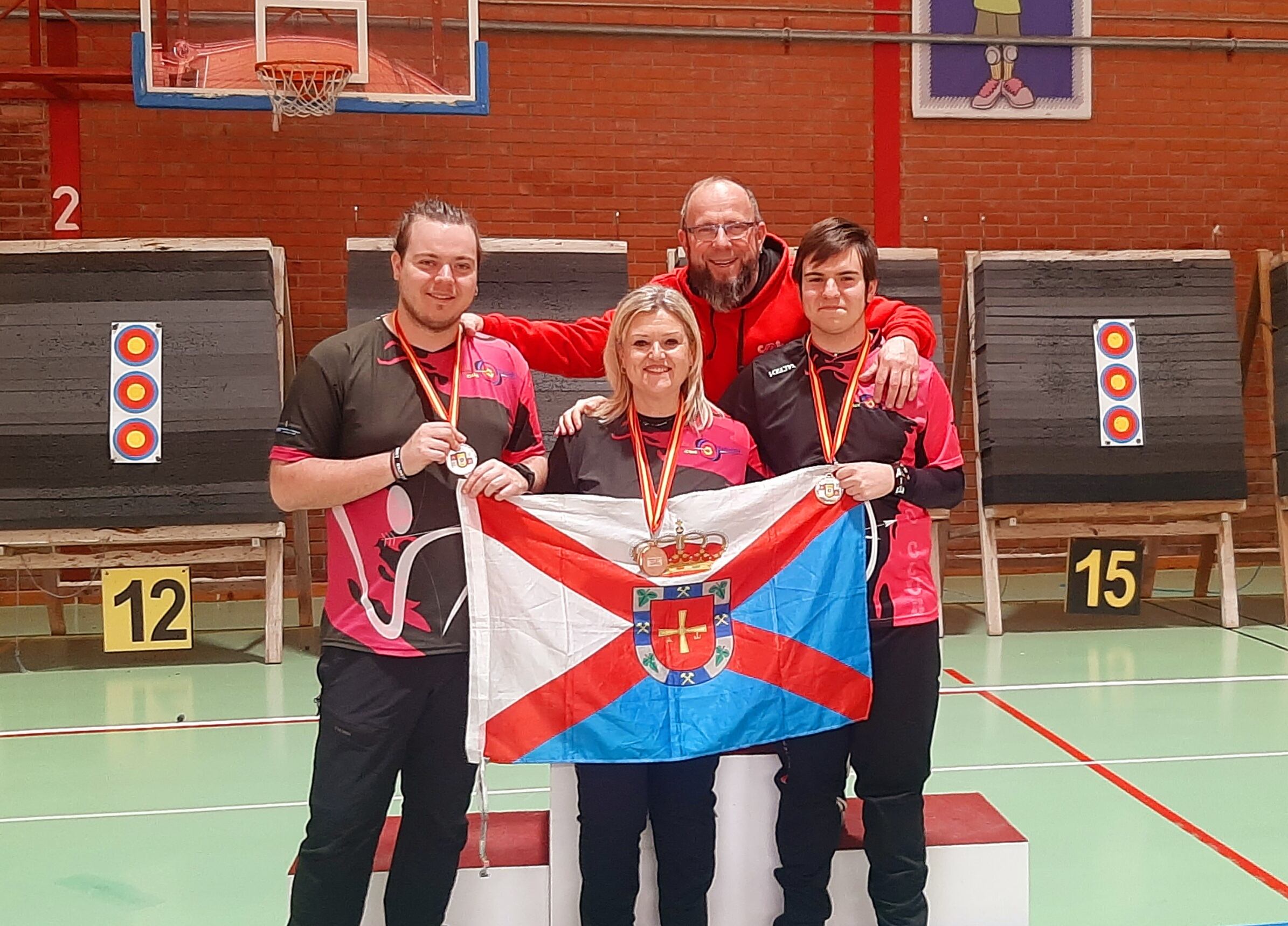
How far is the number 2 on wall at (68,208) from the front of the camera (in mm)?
6176

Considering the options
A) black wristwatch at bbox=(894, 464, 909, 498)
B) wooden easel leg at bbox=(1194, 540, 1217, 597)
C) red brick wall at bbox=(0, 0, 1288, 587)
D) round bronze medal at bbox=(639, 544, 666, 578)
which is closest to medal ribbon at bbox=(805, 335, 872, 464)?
black wristwatch at bbox=(894, 464, 909, 498)

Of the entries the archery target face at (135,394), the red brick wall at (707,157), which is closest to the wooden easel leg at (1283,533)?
the red brick wall at (707,157)

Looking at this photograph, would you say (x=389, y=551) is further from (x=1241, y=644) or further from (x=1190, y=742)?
(x=1241, y=644)

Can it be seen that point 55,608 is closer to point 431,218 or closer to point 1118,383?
point 431,218

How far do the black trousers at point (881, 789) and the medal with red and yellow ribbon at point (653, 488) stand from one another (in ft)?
1.43

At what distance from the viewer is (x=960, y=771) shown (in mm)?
3559

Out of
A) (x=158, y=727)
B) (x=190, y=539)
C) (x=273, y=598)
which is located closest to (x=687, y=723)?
(x=158, y=727)

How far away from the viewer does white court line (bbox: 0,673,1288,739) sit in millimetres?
4117

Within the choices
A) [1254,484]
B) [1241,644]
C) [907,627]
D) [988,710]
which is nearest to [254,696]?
[988,710]

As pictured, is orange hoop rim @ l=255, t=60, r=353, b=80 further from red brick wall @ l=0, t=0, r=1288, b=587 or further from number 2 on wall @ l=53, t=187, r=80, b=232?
number 2 on wall @ l=53, t=187, r=80, b=232

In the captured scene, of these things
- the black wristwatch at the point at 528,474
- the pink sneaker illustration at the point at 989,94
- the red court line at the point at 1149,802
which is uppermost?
the pink sneaker illustration at the point at 989,94

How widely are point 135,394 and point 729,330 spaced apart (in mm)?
3371

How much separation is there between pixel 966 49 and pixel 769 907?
553cm

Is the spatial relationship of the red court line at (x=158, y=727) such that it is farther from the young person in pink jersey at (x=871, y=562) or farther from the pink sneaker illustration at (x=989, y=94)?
the pink sneaker illustration at (x=989, y=94)
